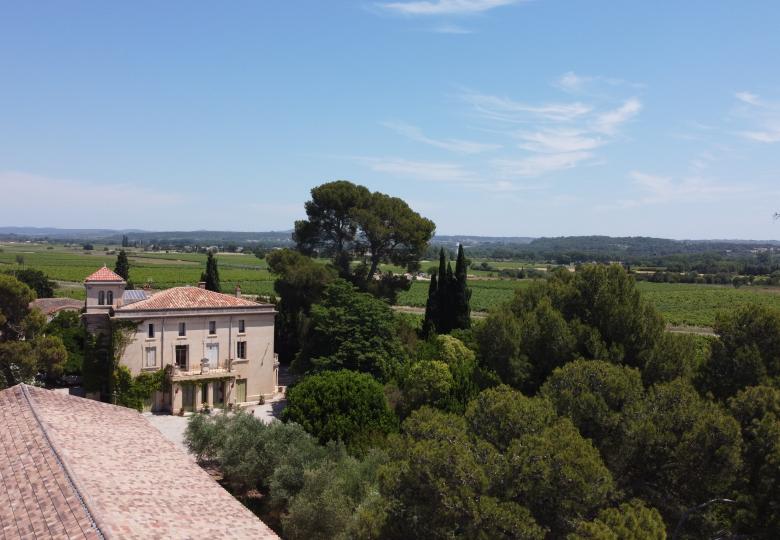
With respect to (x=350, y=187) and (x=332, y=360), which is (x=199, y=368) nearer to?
(x=332, y=360)

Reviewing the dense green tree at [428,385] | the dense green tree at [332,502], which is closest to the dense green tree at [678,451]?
the dense green tree at [332,502]

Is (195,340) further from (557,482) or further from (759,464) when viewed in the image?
(759,464)

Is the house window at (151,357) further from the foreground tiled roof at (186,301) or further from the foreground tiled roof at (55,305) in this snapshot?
the foreground tiled roof at (55,305)

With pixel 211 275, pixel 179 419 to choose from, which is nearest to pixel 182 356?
pixel 179 419

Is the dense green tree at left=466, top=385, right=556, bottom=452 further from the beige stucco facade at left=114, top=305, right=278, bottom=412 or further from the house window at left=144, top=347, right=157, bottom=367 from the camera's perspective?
the house window at left=144, top=347, right=157, bottom=367

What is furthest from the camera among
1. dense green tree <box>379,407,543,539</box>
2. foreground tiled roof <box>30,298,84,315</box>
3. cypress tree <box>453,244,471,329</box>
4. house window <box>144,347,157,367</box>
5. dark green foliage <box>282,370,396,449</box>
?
foreground tiled roof <box>30,298,84,315</box>

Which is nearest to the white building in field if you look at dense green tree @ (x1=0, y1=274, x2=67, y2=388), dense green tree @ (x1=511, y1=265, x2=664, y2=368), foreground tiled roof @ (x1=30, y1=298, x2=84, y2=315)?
dense green tree @ (x1=0, y1=274, x2=67, y2=388)
